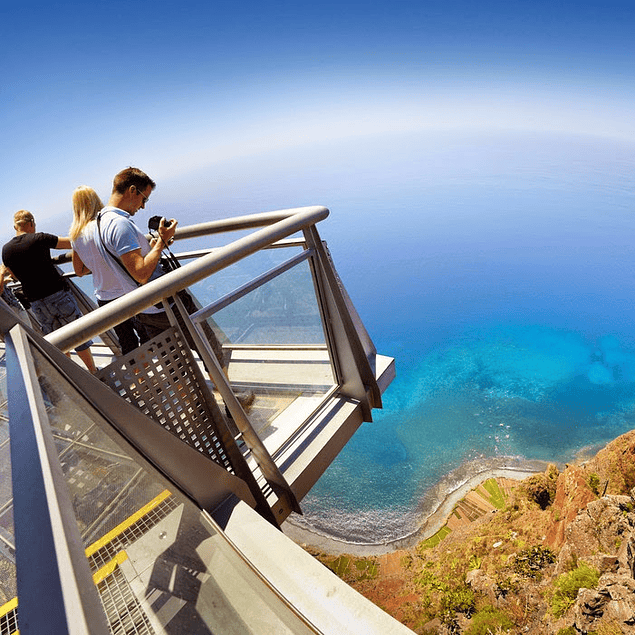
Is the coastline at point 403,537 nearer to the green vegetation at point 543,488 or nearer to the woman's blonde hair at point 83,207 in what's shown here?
the green vegetation at point 543,488

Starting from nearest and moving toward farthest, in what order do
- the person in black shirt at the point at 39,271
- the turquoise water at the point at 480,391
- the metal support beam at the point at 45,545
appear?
the metal support beam at the point at 45,545 → the person in black shirt at the point at 39,271 → the turquoise water at the point at 480,391

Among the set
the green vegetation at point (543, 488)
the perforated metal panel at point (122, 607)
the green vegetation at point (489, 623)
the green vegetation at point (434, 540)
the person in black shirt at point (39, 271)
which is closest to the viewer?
the perforated metal panel at point (122, 607)

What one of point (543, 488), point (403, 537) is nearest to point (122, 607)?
point (543, 488)

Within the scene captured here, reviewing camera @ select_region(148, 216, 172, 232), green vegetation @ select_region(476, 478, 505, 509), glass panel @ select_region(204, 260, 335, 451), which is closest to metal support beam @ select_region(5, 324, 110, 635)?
glass panel @ select_region(204, 260, 335, 451)

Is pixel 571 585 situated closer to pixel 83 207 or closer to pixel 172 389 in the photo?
pixel 172 389

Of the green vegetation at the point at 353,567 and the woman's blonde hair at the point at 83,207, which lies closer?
the woman's blonde hair at the point at 83,207

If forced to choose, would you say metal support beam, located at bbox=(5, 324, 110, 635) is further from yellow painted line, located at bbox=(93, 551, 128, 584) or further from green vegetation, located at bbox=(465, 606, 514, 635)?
green vegetation, located at bbox=(465, 606, 514, 635)

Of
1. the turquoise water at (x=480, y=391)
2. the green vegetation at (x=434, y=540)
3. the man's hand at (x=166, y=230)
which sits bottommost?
the turquoise water at (x=480, y=391)

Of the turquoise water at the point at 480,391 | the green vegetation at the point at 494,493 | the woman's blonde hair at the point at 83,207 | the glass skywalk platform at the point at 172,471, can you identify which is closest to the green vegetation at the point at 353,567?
the turquoise water at the point at 480,391
